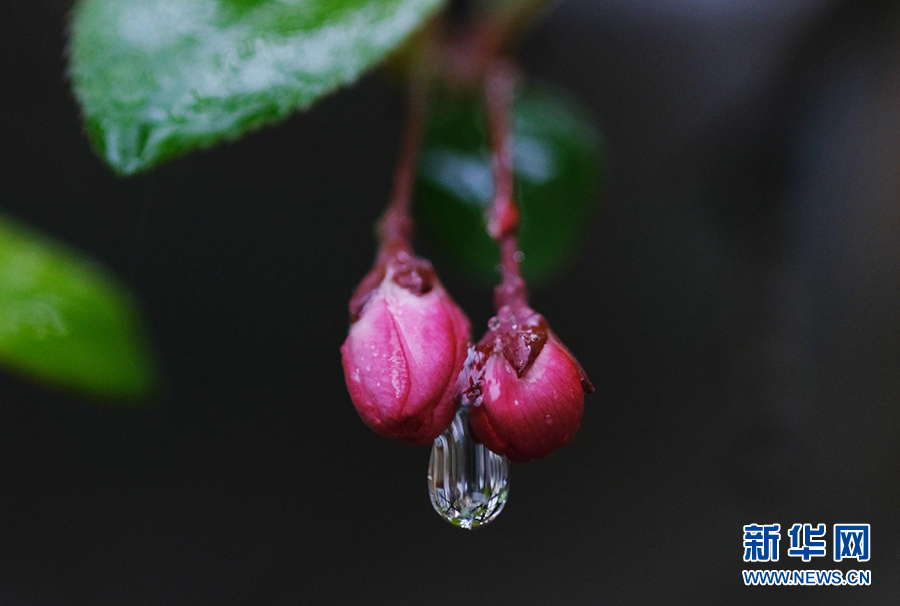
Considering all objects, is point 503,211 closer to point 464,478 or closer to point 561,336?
point 464,478

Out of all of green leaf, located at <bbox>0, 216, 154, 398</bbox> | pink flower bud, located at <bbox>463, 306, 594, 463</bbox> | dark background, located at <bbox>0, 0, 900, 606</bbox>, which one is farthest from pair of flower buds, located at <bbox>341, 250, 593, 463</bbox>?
dark background, located at <bbox>0, 0, 900, 606</bbox>

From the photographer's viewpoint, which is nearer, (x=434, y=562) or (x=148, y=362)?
(x=148, y=362)

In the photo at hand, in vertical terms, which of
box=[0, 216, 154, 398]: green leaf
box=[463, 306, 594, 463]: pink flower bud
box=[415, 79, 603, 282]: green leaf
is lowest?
box=[463, 306, 594, 463]: pink flower bud

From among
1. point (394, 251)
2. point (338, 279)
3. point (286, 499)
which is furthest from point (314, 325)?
point (394, 251)

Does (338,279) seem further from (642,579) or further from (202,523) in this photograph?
(642,579)

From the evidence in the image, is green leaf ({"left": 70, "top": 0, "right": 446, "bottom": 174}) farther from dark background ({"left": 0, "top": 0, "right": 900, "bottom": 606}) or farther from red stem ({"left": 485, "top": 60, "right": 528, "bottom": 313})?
dark background ({"left": 0, "top": 0, "right": 900, "bottom": 606})

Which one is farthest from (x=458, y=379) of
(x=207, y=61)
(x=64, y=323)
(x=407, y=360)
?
(x=64, y=323)
